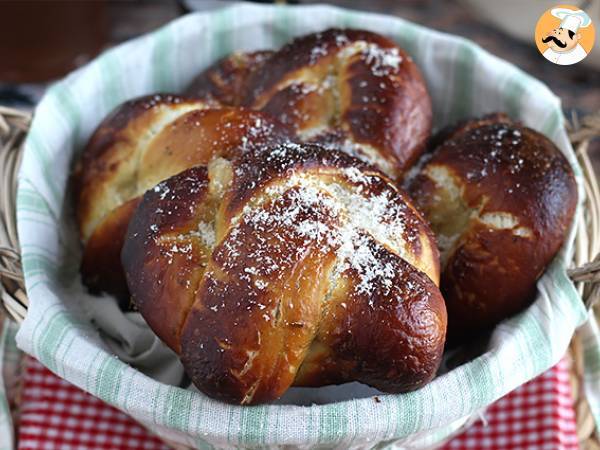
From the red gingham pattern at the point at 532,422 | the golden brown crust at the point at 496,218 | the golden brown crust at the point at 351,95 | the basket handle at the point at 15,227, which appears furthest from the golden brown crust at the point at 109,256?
the red gingham pattern at the point at 532,422

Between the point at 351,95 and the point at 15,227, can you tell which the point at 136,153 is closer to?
the point at 15,227

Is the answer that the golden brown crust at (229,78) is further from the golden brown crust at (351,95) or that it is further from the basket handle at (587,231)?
the basket handle at (587,231)

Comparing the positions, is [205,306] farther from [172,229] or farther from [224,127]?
[224,127]

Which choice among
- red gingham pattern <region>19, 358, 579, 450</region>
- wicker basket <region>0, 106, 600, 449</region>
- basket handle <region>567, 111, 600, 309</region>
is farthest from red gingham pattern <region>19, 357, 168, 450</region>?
basket handle <region>567, 111, 600, 309</region>

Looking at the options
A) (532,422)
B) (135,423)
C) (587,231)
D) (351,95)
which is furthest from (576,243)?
(135,423)

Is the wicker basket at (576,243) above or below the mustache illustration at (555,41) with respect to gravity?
below

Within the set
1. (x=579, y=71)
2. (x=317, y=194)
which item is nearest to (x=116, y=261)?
(x=317, y=194)
